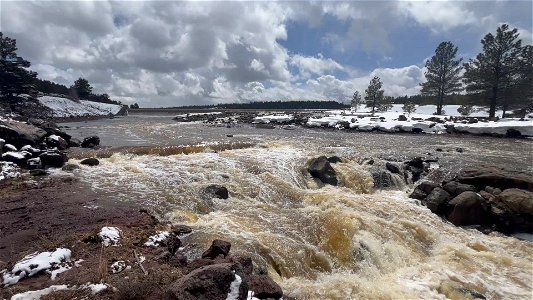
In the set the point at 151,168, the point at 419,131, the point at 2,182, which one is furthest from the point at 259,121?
the point at 2,182

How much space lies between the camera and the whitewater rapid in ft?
25.9

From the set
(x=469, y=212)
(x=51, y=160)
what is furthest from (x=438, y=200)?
(x=51, y=160)

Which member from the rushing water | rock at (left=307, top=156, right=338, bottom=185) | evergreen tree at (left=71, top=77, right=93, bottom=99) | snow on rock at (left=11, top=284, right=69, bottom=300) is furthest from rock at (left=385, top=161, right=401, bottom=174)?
evergreen tree at (left=71, top=77, right=93, bottom=99)

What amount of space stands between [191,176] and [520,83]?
51.4m

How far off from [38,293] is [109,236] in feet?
8.19

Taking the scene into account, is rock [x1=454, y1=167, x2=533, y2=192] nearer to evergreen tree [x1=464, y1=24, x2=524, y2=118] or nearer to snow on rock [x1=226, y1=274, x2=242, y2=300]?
snow on rock [x1=226, y1=274, x2=242, y2=300]

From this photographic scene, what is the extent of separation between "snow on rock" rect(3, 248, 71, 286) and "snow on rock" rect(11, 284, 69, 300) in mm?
550

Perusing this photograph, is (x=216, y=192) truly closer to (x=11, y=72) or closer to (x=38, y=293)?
(x=38, y=293)

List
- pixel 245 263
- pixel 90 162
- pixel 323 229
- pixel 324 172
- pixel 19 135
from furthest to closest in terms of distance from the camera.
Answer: pixel 19 135 → pixel 324 172 → pixel 90 162 → pixel 323 229 → pixel 245 263

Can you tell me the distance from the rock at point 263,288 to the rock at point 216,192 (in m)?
6.13

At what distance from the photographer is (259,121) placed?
172 feet

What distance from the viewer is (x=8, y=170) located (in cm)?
1406

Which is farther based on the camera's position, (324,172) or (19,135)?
(19,135)

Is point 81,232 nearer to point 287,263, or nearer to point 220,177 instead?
point 287,263
